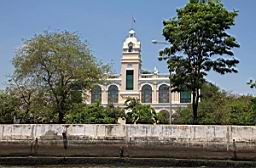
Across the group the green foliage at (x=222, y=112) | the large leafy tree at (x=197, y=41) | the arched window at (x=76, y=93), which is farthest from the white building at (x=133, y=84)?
the large leafy tree at (x=197, y=41)

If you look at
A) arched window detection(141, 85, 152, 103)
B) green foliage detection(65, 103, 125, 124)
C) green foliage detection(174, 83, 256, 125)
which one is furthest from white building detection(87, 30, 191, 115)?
green foliage detection(65, 103, 125, 124)

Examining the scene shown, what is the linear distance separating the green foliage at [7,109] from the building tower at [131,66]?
41.0 meters

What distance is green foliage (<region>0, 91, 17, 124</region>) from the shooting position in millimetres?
38781

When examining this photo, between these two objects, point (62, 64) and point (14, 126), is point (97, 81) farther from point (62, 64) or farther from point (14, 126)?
point (14, 126)

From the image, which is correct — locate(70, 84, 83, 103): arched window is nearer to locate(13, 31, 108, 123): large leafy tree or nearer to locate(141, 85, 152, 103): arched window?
locate(13, 31, 108, 123): large leafy tree

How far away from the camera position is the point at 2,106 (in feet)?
131

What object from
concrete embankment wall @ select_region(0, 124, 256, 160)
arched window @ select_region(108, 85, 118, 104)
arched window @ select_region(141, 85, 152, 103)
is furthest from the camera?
arched window @ select_region(108, 85, 118, 104)

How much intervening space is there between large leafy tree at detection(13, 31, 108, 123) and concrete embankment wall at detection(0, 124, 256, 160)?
7773 mm

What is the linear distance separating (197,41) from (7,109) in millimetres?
19774

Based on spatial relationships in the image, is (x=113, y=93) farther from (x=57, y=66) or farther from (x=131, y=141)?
(x=131, y=141)

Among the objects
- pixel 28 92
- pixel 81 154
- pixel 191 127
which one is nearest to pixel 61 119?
pixel 28 92

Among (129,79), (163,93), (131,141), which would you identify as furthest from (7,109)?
(163,93)

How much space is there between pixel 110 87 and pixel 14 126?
184 ft

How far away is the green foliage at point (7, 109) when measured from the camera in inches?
1527
